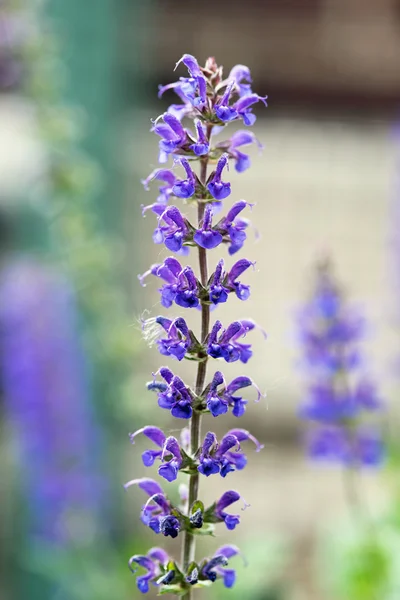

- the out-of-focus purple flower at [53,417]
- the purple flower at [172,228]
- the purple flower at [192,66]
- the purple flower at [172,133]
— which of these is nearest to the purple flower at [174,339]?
the purple flower at [172,228]

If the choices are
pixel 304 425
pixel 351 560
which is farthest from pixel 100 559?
pixel 304 425

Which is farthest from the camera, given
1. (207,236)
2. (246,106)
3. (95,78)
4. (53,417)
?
(95,78)

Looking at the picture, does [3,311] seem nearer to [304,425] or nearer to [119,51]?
[119,51]

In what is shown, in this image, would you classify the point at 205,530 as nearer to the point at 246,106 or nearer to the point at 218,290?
the point at 218,290

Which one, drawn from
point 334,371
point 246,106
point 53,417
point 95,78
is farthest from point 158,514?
point 95,78

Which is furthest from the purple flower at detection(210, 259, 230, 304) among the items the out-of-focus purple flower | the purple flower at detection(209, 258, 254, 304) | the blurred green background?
the out-of-focus purple flower

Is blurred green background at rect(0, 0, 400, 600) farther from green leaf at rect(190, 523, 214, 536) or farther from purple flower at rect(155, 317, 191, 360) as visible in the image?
green leaf at rect(190, 523, 214, 536)

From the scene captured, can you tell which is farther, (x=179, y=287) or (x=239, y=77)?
(x=239, y=77)
